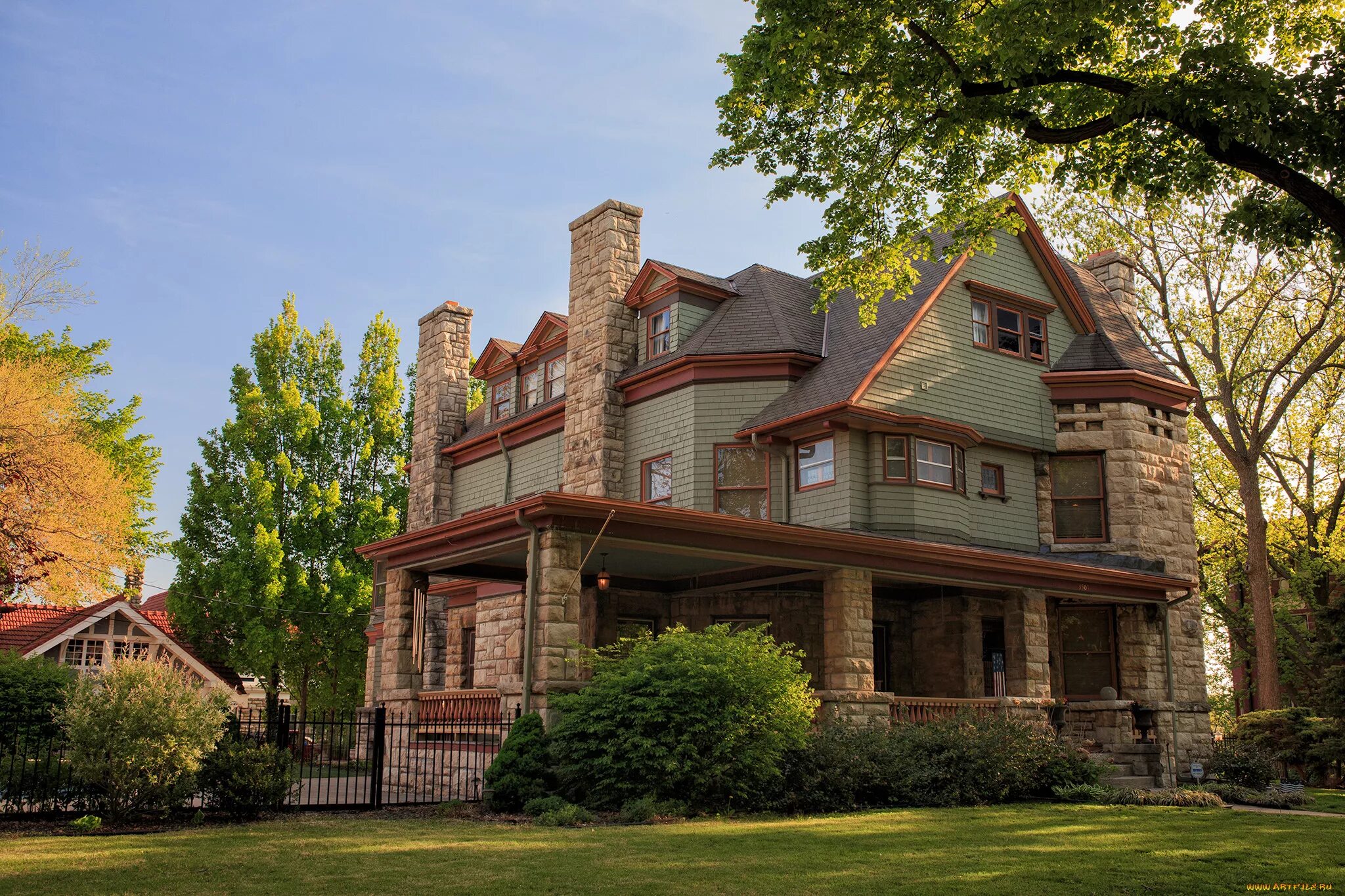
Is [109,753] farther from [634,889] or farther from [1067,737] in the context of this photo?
[1067,737]

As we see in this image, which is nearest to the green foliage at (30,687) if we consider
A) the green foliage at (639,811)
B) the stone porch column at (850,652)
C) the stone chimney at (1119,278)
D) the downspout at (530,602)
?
the downspout at (530,602)

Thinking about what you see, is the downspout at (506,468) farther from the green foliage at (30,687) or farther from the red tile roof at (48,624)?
the red tile roof at (48,624)

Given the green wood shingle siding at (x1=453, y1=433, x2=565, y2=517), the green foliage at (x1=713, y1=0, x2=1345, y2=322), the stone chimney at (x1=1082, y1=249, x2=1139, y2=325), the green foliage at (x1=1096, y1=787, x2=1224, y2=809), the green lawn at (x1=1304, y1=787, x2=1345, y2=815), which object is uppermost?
the stone chimney at (x1=1082, y1=249, x2=1139, y2=325)

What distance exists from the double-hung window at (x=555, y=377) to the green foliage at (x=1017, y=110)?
40.8 ft

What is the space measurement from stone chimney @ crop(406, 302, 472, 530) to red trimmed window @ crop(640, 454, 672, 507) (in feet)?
31.1

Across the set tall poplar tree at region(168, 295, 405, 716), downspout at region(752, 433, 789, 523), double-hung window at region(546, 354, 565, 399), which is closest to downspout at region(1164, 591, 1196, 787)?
downspout at region(752, 433, 789, 523)

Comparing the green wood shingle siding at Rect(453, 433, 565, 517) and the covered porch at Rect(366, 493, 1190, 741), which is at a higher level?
the green wood shingle siding at Rect(453, 433, 565, 517)

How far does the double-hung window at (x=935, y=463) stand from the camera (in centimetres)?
2236

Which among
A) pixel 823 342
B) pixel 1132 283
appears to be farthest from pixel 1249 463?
pixel 823 342

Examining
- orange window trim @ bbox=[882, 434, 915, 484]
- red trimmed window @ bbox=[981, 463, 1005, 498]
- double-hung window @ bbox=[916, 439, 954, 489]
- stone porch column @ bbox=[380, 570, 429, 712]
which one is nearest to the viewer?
stone porch column @ bbox=[380, 570, 429, 712]

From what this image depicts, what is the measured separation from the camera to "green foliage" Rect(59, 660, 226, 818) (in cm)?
1274

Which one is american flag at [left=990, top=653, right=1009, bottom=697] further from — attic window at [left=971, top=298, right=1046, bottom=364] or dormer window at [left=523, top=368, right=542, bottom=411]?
dormer window at [left=523, top=368, right=542, bottom=411]

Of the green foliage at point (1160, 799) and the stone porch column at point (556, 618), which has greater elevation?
the stone porch column at point (556, 618)

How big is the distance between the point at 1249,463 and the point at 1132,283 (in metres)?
6.88
